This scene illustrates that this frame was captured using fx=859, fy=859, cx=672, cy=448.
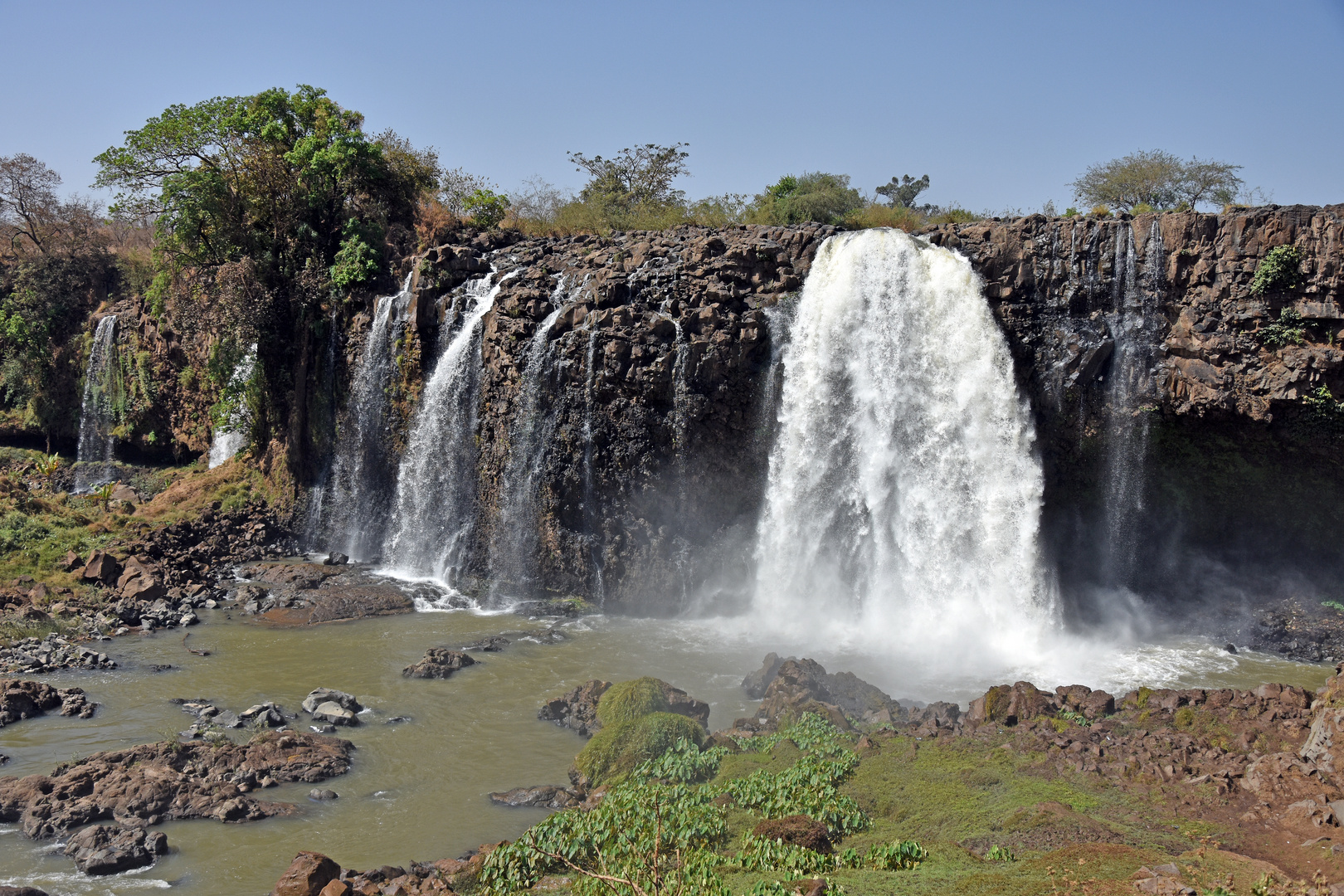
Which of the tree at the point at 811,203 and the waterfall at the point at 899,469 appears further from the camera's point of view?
the tree at the point at 811,203

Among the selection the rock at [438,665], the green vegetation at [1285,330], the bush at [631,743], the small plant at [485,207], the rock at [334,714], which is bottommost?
the rock at [334,714]

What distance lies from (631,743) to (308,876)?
4630mm

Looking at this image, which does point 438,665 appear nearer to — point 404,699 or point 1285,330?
point 404,699

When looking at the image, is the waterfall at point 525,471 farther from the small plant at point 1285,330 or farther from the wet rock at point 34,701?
the small plant at point 1285,330

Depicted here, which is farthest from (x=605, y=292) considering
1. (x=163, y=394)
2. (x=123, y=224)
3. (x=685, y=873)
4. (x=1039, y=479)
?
(x=123, y=224)

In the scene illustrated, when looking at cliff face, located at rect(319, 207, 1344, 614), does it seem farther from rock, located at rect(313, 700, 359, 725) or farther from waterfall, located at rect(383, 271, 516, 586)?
rock, located at rect(313, 700, 359, 725)

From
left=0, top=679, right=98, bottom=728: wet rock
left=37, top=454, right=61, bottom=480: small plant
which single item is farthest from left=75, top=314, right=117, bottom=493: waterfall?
left=0, top=679, right=98, bottom=728: wet rock

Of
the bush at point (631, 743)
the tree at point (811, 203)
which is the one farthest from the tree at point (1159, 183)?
the bush at point (631, 743)

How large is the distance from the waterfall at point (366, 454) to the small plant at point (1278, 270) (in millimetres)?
20464

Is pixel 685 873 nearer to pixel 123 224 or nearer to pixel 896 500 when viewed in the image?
pixel 896 500

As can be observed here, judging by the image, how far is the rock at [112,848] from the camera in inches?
362

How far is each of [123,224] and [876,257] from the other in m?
35.7

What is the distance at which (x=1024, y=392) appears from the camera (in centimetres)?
1920

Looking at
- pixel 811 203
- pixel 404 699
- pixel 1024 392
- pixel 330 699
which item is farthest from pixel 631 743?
pixel 811 203
